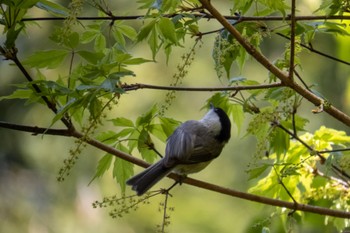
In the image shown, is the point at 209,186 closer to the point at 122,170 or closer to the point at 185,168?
the point at 122,170

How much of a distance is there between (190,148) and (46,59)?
2.12ft

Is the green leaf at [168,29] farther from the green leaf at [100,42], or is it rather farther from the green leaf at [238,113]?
the green leaf at [238,113]

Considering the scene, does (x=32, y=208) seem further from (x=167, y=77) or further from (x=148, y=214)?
(x=167, y=77)

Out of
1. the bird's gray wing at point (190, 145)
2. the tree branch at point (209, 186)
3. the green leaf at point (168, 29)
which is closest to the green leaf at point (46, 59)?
the tree branch at point (209, 186)

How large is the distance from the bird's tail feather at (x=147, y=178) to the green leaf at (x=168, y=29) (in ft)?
1.34

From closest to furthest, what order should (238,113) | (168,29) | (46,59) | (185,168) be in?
(168,29), (46,59), (238,113), (185,168)

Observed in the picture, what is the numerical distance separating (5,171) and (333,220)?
3315 mm

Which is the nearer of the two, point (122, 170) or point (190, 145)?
point (122, 170)

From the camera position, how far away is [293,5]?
115 centimetres

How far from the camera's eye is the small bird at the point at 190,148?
1614 millimetres

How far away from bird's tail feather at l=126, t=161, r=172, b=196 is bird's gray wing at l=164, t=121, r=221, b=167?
0.02 m

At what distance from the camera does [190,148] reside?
1.88 meters

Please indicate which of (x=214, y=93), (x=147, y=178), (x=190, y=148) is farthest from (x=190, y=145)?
(x=147, y=178)

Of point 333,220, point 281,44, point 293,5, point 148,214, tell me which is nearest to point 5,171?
point 148,214
